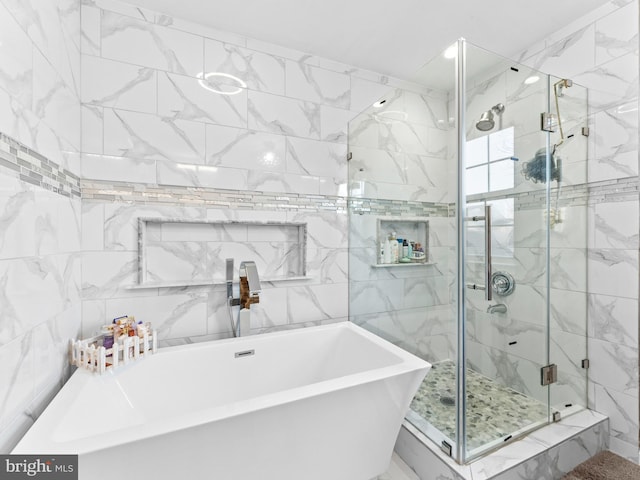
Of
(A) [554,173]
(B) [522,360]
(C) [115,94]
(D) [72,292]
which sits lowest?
(B) [522,360]

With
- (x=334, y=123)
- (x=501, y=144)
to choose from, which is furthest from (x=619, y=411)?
(x=334, y=123)

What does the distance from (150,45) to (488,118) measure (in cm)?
200

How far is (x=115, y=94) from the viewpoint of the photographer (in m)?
1.71

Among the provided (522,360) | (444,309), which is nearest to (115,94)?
(444,309)

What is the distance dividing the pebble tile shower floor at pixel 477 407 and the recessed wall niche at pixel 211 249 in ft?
3.59

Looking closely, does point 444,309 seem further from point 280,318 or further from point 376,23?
point 376,23

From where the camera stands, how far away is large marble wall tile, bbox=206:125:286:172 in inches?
75.7

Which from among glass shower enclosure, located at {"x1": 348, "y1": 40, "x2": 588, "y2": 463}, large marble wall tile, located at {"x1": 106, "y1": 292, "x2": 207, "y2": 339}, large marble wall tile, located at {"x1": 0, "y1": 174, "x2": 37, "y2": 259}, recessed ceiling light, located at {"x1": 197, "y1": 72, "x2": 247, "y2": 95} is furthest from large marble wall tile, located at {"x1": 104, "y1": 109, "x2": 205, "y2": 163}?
glass shower enclosure, located at {"x1": 348, "y1": 40, "x2": 588, "y2": 463}

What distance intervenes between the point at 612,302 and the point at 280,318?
2032mm

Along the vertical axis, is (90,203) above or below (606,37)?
below

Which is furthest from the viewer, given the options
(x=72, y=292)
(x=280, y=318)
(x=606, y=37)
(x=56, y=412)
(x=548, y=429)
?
(x=280, y=318)

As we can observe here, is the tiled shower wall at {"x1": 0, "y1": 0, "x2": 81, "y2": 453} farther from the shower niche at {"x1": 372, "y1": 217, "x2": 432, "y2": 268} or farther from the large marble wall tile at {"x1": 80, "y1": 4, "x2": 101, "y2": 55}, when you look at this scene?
the shower niche at {"x1": 372, "y1": 217, "x2": 432, "y2": 268}

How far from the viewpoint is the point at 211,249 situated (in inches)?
76.2

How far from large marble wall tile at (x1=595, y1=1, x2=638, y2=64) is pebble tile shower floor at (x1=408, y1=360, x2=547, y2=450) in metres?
2.00
